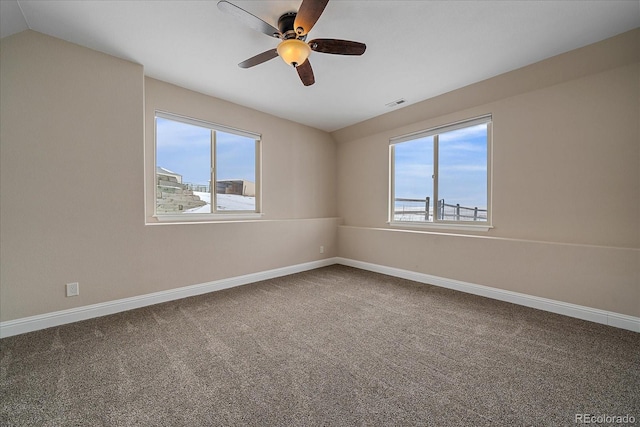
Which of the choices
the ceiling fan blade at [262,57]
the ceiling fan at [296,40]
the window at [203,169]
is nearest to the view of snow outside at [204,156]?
the window at [203,169]

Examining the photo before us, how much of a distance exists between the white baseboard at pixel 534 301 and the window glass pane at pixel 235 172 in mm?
2554

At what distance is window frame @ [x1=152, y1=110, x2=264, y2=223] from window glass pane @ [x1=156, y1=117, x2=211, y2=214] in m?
0.04

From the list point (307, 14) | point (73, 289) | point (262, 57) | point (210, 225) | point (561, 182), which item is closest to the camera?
point (307, 14)

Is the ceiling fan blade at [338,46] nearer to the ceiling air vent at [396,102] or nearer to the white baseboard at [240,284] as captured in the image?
the ceiling air vent at [396,102]

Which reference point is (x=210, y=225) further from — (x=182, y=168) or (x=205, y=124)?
(x=205, y=124)

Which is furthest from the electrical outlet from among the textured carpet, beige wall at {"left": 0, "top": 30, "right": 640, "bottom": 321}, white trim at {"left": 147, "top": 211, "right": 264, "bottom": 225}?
white trim at {"left": 147, "top": 211, "right": 264, "bottom": 225}

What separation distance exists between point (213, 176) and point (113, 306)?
6.13ft

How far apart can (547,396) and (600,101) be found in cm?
276

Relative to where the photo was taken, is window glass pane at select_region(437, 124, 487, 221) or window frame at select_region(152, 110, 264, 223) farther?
window glass pane at select_region(437, 124, 487, 221)

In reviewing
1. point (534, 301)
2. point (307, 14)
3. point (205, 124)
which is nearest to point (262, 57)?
point (307, 14)

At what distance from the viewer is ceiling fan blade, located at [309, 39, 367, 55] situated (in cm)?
196

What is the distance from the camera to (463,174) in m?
3.54

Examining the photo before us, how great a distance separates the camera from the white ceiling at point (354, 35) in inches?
75.6

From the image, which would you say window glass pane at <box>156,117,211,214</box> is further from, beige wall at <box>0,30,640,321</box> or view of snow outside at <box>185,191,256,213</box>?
beige wall at <box>0,30,640,321</box>
